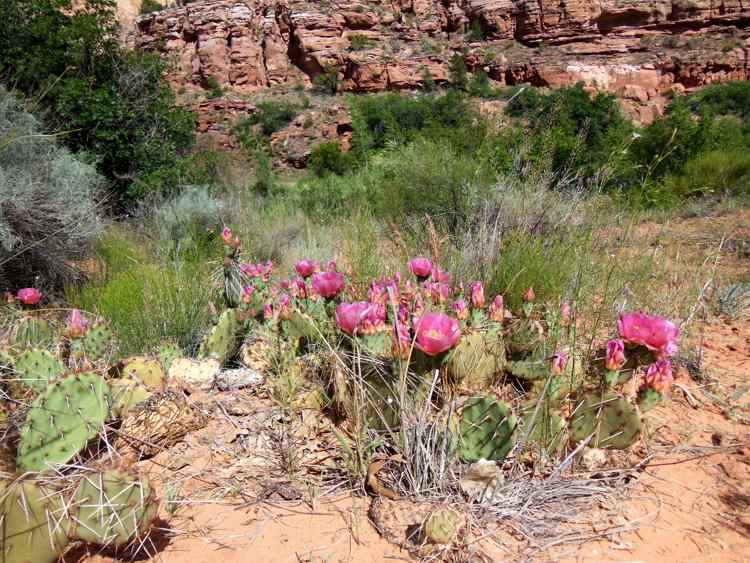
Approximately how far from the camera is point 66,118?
18.9 ft

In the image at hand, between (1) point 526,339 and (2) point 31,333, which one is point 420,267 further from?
(2) point 31,333

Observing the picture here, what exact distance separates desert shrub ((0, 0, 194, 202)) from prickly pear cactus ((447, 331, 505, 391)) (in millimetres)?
5505

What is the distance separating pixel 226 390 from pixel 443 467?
3.73ft

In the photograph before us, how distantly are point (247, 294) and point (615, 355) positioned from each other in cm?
171

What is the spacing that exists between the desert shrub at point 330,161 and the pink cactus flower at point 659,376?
49.1 feet

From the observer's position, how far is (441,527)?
1.17m

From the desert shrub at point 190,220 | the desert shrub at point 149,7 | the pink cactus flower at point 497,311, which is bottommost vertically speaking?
the desert shrub at point 190,220

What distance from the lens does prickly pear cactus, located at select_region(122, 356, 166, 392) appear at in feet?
6.19

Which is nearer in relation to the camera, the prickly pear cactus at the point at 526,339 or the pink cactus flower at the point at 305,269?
the prickly pear cactus at the point at 526,339

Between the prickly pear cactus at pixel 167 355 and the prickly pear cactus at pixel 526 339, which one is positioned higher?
the prickly pear cactus at pixel 526 339

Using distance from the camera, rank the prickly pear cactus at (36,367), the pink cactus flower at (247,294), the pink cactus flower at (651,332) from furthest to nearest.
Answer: the pink cactus flower at (247,294) < the prickly pear cactus at (36,367) < the pink cactus flower at (651,332)

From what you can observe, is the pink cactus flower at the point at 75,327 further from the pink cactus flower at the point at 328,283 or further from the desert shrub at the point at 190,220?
the desert shrub at the point at 190,220

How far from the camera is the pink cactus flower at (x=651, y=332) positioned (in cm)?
128

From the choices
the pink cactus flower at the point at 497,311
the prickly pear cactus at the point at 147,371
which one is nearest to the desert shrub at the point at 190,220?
the prickly pear cactus at the point at 147,371
